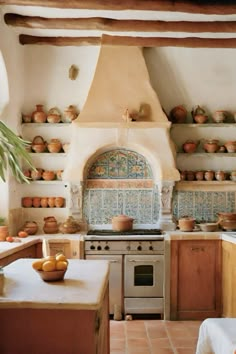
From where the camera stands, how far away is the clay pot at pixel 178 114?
5758 millimetres

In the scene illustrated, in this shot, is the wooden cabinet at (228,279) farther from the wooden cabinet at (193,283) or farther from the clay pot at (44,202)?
the clay pot at (44,202)

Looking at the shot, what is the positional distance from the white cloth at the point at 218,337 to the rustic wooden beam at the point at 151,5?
3335 millimetres

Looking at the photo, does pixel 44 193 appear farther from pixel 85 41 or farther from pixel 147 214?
pixel 85 41

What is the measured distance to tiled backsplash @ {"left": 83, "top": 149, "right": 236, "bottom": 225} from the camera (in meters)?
5.79

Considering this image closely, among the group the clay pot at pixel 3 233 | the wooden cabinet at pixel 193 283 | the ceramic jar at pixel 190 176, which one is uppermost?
the ceramic jar at pixel 190 176

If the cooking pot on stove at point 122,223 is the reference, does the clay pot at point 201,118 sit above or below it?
above

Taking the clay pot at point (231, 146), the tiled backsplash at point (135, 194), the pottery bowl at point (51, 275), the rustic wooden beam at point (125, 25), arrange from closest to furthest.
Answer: the pottery bowl at point (51, 275) → the rustic wooden beam at point (125, 25) → the clay pot at point (231, 146) → the tiled backsplash at point (135, 194)

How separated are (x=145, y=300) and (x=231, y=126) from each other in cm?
254

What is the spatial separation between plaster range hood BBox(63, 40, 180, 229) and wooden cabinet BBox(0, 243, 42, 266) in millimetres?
997

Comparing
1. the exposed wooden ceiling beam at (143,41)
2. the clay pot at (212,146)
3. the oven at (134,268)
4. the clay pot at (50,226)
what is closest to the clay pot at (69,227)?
the clay pot at (50,226)

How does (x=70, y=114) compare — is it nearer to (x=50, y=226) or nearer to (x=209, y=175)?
(x=50, y=226)

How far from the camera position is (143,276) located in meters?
5.12

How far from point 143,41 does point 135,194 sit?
2008mm


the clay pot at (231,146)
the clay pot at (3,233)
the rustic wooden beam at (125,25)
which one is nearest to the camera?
the clay pot at (3,233)
